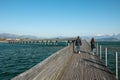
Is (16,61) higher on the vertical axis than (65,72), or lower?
lower

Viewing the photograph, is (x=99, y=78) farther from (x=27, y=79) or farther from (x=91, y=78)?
(x=27, y=79)

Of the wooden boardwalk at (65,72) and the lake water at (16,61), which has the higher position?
the wooden boardwalk at (65,72)

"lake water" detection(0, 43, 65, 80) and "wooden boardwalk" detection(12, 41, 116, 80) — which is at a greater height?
"wooden boardwalk" detection(12, 41, 116, 80)

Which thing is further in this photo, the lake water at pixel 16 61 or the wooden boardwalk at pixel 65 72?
the lake water at pixel 16 61

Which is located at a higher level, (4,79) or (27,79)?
(27,79)

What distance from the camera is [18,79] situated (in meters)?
7.36

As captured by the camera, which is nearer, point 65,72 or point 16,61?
point 65,72

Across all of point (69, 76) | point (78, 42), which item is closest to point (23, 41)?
point (78, 42)

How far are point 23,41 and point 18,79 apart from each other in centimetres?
10230

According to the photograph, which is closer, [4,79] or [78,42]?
[4,79]

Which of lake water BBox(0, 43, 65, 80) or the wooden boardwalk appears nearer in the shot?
the wooden boardwalk

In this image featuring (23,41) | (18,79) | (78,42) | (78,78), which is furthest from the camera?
(23,41)

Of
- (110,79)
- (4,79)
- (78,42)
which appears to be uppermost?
(78,42)

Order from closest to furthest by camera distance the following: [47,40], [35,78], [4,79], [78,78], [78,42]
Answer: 1. [35,78]
2. [78,78]
3. [4,79]
4. [78,42]
5. [47,40]
